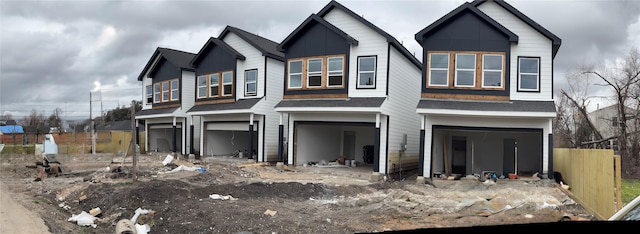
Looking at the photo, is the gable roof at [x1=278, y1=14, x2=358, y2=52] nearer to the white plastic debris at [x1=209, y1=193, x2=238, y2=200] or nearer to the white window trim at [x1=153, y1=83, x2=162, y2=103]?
the white plastic debris at [x1=209, y1=193, x2=238, y2=200]

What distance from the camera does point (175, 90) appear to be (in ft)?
94.7

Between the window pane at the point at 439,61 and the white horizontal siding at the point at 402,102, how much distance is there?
1.87m

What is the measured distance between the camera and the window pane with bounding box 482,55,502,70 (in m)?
16.9

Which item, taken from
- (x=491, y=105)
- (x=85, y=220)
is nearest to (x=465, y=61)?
(x=491, y=105)

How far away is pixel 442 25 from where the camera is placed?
17.2 metres

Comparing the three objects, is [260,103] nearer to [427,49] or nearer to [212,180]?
[212,180]

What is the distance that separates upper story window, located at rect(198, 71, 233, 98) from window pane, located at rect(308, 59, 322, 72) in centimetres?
600

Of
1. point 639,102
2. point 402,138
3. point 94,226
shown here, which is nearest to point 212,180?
point 94,226

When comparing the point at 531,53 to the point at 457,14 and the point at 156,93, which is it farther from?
the point at 156,93

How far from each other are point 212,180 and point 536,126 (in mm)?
11815

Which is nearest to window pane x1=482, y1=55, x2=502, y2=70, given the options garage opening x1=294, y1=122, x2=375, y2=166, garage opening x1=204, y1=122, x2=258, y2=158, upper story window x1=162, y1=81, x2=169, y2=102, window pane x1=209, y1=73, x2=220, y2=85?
garage opening x1=294, y1=122, x2=375, y2=166

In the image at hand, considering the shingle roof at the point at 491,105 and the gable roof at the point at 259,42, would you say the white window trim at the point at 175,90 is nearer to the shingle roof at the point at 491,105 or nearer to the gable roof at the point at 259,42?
the gable roof at the point at 259,42

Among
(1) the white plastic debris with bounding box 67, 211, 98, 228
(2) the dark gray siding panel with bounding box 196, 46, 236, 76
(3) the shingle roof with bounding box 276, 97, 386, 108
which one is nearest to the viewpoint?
(1) the white plastic debris with bounding box 67, 211, 98, 228

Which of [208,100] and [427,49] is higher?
[427,49]
